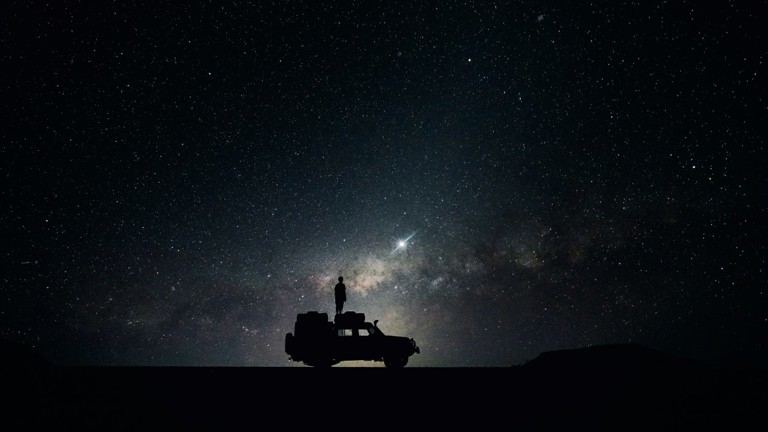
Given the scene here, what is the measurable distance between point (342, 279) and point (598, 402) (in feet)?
30.4

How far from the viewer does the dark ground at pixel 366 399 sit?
4152 mm

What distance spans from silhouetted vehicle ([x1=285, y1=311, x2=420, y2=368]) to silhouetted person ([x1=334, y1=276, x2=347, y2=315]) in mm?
1319

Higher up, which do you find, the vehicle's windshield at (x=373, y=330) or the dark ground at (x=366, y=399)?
the vehicle's windshield at (x=373, y=330)

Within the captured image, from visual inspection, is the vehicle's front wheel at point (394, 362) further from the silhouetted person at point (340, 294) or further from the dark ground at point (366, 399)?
the dark ground at point (366, 399)

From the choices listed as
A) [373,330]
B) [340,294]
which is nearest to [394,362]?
[373,330]

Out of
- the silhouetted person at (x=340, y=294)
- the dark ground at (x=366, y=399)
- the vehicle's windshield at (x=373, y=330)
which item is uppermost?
the silhouetted person at (x=340, y=294)

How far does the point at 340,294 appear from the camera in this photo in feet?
43.3

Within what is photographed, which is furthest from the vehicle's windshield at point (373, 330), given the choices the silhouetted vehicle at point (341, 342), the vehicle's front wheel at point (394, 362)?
the vehicle's front wheel at point (394, 362)

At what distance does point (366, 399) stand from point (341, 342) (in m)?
6.87

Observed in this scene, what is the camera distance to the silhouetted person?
13.2 meters

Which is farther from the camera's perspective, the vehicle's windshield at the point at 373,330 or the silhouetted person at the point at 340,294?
the silhouetted person at the point at 340,294

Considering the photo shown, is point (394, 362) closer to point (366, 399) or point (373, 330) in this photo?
point (373, 330)

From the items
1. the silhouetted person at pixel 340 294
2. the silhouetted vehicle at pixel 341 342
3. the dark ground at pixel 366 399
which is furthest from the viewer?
the silhouetted person at pixel 340 294

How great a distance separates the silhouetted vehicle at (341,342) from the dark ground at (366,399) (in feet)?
17.6
